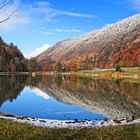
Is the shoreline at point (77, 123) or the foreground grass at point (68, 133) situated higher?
the foreground grass at point (68, 133)

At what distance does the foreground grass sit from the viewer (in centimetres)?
1922

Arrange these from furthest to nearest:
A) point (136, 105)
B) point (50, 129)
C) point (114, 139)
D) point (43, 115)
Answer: point (136, 105) < point (43, 115) < point (50, 129) < point (114, 139)

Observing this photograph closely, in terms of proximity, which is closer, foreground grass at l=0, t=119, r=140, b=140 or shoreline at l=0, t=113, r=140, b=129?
foreground grass at l=0, t=119, r=140, b=140

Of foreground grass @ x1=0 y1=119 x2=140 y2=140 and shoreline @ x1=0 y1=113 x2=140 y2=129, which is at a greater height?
foreground grass @ x1=0 y1=119 x2=140 y2=140

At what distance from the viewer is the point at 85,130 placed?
21.0m

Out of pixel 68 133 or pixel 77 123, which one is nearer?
pixel 68 133

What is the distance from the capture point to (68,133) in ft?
67.0

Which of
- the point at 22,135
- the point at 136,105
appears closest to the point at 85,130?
the point at 22,135

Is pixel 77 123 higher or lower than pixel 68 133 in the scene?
lower

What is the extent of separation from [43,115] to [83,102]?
1164 cm

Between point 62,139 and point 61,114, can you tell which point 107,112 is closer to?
point 61,114

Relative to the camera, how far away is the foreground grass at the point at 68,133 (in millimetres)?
19219

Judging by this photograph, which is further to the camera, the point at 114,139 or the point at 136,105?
the point at 136,105

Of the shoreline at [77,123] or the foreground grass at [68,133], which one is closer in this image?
the foreground grass at [68,133]
